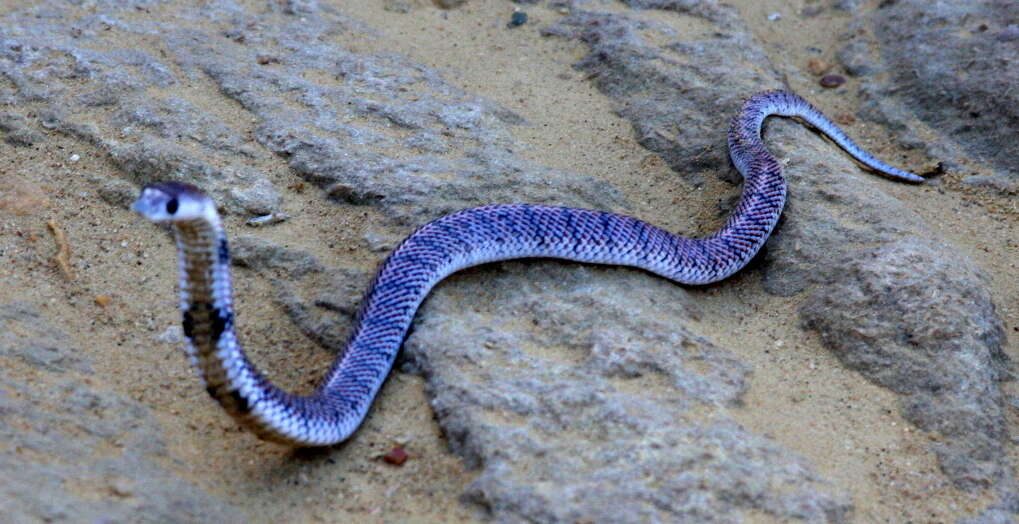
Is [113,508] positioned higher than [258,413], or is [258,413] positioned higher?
[258,413]

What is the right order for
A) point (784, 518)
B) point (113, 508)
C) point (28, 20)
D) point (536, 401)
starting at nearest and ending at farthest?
point (113, 508) < point (784, 518) < point (536, 401) < point (28, 20)

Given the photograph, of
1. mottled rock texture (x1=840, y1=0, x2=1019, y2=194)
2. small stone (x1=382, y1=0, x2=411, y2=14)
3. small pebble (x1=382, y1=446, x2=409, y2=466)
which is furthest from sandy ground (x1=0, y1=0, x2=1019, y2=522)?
small stone (x1=382, y1=0, x2=411, y2=14)

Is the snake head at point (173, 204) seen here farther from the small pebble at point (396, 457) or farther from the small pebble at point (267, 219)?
the small pebble at point (267, 219)

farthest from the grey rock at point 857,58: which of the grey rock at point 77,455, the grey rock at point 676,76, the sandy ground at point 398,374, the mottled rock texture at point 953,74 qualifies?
the grey rock at point 77,455

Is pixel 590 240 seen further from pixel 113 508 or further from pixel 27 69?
pixel 27 69

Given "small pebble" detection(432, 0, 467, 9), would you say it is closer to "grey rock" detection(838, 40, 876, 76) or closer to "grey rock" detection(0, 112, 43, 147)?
"grey rock" detection(838, 40, 876, 76)

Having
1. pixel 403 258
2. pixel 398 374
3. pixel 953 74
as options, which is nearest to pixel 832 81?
pixel 953 74

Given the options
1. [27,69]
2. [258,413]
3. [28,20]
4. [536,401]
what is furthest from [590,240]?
[28,20]
